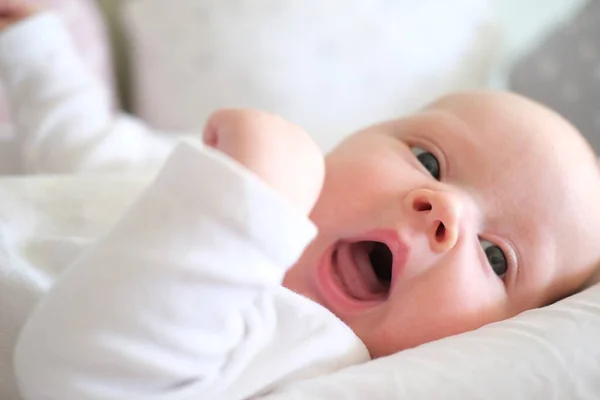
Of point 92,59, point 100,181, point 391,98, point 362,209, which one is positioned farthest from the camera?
point 391,98

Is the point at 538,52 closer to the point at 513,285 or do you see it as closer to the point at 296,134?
the point at 513,285

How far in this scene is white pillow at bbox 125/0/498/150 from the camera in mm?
1339

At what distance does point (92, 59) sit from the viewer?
1301 millimetres

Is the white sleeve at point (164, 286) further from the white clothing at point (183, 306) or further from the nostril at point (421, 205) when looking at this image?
the nostril at point (421, 205)

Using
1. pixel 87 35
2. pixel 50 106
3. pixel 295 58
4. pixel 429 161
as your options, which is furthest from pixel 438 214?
pixel 87 35

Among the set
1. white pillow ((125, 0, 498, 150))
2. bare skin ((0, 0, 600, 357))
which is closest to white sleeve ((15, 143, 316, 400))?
bare skin ((0, 0, 600, 357))

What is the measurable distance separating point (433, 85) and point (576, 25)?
0.31 m

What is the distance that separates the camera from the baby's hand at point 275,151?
0.54m

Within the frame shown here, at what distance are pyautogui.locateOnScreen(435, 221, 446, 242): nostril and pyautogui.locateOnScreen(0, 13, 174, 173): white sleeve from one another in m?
0.50

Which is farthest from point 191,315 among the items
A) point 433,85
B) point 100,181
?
point 433,85

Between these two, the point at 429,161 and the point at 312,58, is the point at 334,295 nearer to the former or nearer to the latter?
the point at 429,161

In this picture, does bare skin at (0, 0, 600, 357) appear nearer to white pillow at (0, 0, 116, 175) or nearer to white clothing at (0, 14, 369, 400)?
white clothing at (0, 14, 369, 400)

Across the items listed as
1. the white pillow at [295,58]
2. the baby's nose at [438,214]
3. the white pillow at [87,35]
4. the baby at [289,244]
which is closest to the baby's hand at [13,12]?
the baby at [289,244]

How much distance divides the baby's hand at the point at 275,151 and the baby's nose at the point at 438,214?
132mm
